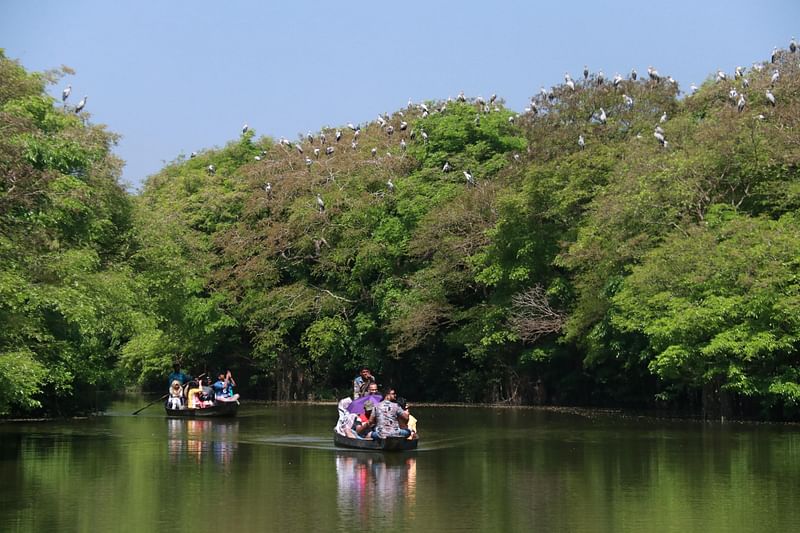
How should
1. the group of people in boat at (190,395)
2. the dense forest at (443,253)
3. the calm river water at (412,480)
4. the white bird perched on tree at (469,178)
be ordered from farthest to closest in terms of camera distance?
the white bird perched on tree at (469,178) → the group of people in boat at (190,395) → the dense forest at (443,253) → the calm river water at (412,480)

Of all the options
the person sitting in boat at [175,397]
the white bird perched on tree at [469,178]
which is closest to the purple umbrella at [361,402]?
the person sitting in boat at [175,397]

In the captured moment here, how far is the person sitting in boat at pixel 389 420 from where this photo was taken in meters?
25.7

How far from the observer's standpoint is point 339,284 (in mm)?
54719

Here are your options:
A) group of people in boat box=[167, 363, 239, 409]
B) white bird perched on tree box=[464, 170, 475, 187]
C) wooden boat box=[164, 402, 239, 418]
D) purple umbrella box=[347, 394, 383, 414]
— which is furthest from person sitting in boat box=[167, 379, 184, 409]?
purple umbrella box=[347, 394, 383, 414]

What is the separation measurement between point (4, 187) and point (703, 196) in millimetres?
20712

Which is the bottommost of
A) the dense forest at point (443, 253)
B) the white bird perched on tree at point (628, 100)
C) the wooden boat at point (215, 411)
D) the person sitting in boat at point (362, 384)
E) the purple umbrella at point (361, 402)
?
the wooden boat at point (215, 411)

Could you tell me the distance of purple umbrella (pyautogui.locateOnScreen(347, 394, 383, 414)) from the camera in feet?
88.7

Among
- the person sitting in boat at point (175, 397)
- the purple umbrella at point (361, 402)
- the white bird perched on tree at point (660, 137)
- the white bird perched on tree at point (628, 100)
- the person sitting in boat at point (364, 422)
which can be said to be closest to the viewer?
the person sitting in boat at point (364, 422)

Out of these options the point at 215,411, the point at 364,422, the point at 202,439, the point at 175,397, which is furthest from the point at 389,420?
the point at 175,397

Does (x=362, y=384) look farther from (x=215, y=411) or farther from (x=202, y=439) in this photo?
(x=215, y=411)

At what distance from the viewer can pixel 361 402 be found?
2734cm

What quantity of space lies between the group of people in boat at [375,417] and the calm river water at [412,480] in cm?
63

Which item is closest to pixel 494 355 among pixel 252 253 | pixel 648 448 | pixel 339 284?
pixel 339 284

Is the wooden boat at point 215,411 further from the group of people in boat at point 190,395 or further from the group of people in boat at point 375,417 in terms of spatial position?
the group of people in boat at point 375,417
